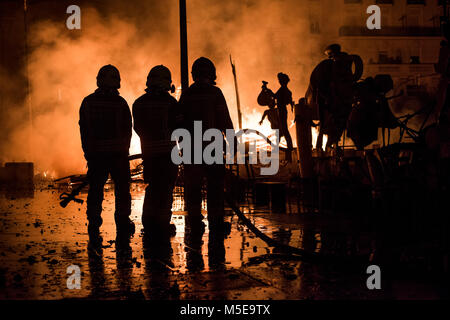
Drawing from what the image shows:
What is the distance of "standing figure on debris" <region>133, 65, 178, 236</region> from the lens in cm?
775

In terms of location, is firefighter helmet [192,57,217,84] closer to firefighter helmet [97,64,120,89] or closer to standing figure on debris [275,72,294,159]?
firefighter helmet [97,64,120,89]

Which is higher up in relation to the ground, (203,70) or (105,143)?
(203,70)

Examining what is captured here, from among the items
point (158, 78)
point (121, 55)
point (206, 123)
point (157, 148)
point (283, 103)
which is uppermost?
point (121, 55)

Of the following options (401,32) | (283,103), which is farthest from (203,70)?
(401,32)

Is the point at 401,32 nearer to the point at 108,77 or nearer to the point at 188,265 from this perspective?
the point at 108,77

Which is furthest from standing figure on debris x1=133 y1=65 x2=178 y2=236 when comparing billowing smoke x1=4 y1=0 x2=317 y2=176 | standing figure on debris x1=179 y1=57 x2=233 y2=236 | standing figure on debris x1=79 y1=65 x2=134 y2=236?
billowing smoke x1=4 y1=0 x2=317 y2=176

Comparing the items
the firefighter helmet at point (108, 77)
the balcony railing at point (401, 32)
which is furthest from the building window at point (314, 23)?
the firefighter helmet at point (108, 77)

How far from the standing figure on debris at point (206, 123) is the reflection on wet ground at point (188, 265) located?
0.98 ft

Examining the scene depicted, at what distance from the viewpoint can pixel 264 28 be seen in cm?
4031

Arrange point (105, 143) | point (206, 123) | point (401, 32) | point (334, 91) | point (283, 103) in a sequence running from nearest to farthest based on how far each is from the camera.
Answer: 1. point (206, 123)
2. point (105, 143)
3. point (334, 91)
4. point (283, 103)
5. point (401, 32)

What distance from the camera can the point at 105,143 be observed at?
26.2ft

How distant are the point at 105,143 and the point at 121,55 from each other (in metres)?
25.2

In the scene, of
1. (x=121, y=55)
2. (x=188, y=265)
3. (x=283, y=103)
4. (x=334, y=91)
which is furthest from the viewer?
(x=121, y=55)
